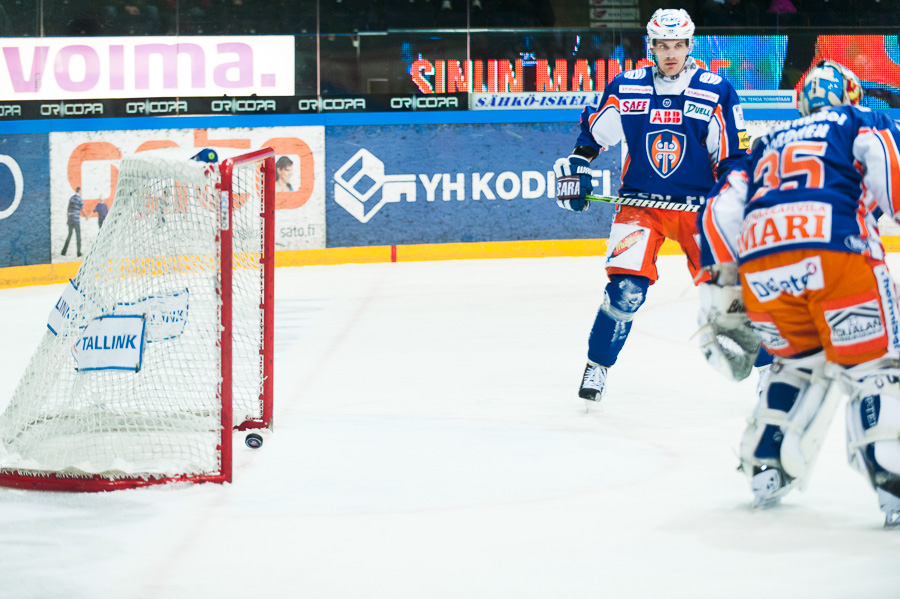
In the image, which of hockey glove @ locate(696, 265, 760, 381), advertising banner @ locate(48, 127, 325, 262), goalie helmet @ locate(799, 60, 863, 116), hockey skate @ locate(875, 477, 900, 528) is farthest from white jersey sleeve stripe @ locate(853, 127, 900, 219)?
advertising banner @ locate(48, 127, 325, 262)

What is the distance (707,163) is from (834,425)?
0.99 m

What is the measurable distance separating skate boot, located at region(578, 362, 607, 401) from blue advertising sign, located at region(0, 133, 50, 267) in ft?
16.0

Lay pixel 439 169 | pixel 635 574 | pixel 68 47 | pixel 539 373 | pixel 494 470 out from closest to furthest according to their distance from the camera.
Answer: pixel 635 574, pixel 494 470, pixel 539 373, pixel 68 47, pixel 439 169

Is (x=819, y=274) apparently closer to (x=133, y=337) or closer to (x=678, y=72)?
(x=678, y=72)

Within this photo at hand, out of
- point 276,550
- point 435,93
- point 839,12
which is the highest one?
point 839,12

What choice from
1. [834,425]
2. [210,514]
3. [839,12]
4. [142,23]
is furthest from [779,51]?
[210,514]

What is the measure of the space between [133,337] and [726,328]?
154 centimetres

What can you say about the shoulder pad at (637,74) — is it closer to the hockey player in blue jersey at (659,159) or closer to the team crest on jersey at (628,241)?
the hockey player in blue jersey at (659,159)

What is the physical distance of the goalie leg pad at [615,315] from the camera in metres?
3.91

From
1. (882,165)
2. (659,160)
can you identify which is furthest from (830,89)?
(659,160)

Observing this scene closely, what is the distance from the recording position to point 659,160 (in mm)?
4016

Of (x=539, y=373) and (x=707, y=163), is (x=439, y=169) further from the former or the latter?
(x=707, y=163)

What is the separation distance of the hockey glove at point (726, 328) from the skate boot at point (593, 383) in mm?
1157

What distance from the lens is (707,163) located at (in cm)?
401
